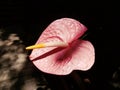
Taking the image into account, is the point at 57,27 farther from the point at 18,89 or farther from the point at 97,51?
the point at 18,89

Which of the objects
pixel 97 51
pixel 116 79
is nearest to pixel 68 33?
pixel 97 51

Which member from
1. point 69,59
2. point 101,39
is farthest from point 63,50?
point 101,39

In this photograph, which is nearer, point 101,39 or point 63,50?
point 63,50

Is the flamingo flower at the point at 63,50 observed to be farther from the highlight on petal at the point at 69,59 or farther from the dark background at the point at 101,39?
the dark background at the point at 101,39

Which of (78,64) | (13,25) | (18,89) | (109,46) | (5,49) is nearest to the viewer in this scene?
(78,64)

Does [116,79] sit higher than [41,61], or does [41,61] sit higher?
[41,61]

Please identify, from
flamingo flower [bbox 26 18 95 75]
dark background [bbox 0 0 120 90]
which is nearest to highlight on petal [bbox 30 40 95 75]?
flamingo flower [bbox 26 18 95 75]

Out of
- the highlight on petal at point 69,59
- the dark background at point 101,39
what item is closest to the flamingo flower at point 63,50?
the highlight on petal at point 69,59

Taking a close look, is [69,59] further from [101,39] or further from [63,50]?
[101,39]

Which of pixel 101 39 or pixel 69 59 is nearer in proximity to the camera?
pixel 69 59
